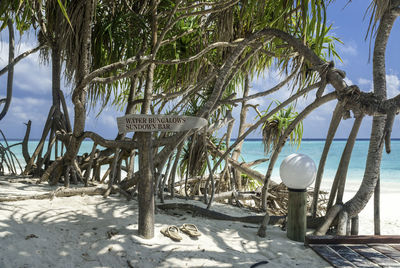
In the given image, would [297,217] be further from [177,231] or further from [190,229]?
[177,231]

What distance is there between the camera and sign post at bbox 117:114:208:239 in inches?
97.8

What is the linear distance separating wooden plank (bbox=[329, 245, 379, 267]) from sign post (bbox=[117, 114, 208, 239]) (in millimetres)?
1358

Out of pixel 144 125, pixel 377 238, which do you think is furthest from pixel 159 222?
pixel 377 238

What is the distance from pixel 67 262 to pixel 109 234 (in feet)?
1.28

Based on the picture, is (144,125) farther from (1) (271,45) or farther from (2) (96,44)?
(1) (271,45)

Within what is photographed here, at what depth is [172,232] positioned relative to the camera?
2590 mm

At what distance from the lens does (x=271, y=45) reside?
4746 millimetres

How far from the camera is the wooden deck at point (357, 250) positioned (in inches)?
90.7

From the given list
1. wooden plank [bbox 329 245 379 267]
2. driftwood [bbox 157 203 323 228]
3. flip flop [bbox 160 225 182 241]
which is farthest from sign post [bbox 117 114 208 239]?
wooden plank [bbox 329 245 379 267]

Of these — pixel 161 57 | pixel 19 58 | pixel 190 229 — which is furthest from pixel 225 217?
pixel 19 58

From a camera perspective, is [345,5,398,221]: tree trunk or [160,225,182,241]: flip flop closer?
[160,225,182,241]: flip flop

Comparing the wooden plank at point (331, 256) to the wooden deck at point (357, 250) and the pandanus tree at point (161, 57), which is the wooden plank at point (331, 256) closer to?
the wooden deck at point (357, 250)

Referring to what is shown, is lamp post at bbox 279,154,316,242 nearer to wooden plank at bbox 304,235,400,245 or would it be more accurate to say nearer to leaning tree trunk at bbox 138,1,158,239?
wooden plank at bbox 304,235,400,245

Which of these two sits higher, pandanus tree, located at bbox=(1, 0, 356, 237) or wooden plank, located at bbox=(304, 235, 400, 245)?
pandanus tree, located at bbox=(1, 0, 356, 237)
